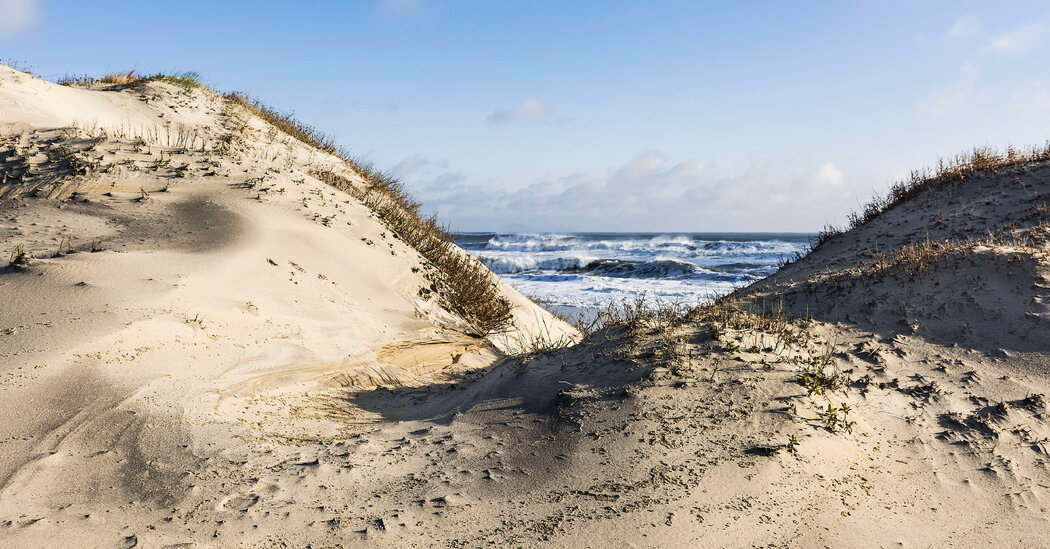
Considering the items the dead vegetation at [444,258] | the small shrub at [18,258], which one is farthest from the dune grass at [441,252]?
the small shrub at [18,258]

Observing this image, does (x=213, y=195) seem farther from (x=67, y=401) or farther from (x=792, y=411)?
(x=792, y=411)

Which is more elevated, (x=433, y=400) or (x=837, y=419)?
(x=837, y=419)

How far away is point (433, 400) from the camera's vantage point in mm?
5484

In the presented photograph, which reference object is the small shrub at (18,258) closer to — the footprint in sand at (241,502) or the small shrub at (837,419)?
the footprint in sand at (241,502)

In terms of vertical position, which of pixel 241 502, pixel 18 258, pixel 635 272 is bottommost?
pixel 241 502

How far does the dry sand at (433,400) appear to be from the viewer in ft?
11.0

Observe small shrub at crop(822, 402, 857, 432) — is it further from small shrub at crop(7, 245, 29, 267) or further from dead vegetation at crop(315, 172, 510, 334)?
small shrub at crop(7, 245, 29, 267)

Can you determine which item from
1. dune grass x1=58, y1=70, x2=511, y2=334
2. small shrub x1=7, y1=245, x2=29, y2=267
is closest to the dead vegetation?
dune grass x1=58, y1=70, x2=511, y2=334

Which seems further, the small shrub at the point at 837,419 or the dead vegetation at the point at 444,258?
the dead vegetation at the point at 444,258

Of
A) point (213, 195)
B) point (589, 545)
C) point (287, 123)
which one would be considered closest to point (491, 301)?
point (213, 195)

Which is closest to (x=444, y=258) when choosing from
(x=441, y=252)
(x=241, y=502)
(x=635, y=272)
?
(x=441, y=252)

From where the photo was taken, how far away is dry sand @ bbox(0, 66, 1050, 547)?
3.34 metres

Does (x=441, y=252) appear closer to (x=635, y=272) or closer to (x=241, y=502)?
(x=241, y=502)

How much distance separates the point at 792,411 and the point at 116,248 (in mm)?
6504
